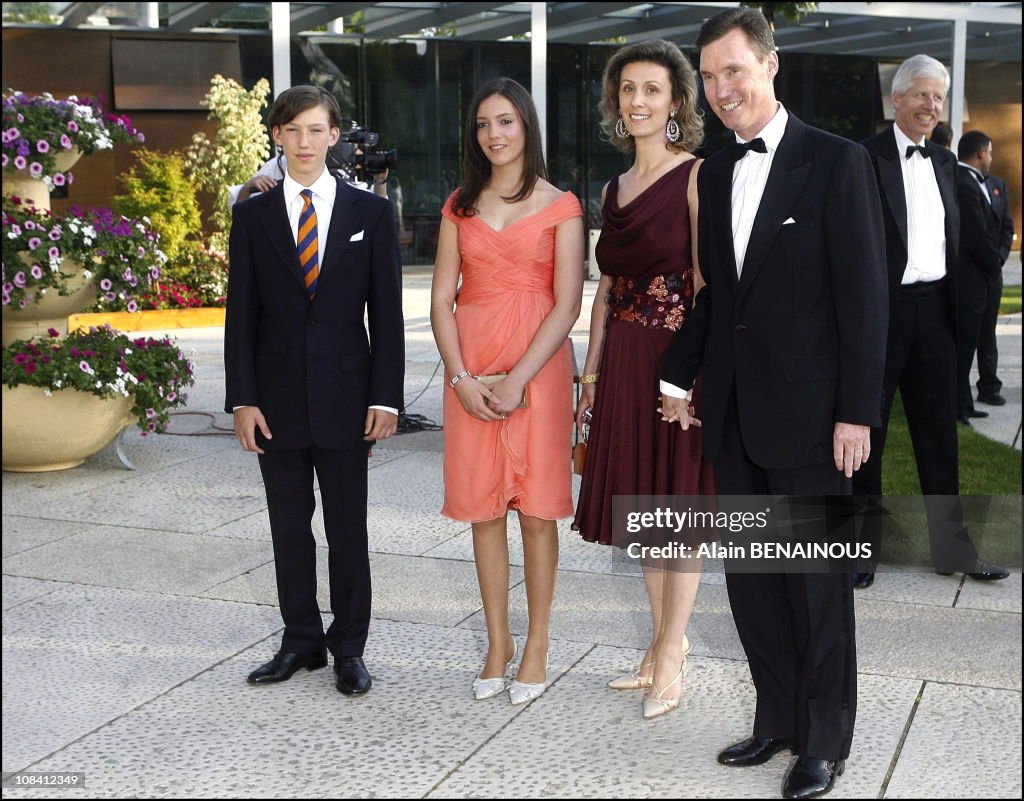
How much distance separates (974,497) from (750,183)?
153 inches

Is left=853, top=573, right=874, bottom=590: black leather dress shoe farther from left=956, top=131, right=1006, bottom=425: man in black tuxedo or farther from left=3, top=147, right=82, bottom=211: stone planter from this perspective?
left=3, top=147, right=82, bottom=211: stone planter

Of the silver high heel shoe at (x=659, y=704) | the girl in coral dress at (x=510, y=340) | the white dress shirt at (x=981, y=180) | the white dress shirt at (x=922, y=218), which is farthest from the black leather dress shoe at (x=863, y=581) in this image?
the white dress shirt at (x=981, y=180)

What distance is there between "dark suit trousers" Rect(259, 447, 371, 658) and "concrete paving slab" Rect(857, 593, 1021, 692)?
167 cm

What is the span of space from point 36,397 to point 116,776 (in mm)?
4169

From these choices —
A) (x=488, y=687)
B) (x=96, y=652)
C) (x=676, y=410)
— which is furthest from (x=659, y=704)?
(x=96, y=652)

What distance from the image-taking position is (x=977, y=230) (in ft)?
27.1

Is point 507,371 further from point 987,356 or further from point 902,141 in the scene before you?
point 987,356

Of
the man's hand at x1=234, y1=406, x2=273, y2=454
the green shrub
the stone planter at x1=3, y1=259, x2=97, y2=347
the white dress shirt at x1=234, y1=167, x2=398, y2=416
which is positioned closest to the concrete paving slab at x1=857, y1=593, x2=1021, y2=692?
the white dress shirt at x1=234, y1=167, x2=398, y2=416

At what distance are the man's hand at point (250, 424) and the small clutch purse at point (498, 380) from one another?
0.71 meters

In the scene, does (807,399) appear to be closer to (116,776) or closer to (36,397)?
(116,776)

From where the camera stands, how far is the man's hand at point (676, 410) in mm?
3424

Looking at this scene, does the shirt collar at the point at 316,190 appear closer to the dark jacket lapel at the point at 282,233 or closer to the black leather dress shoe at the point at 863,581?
the dark jacket lapel at the point at 282,233

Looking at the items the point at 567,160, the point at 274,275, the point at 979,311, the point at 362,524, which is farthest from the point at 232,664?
the point at 567,160

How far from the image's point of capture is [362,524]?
4.10 meters
